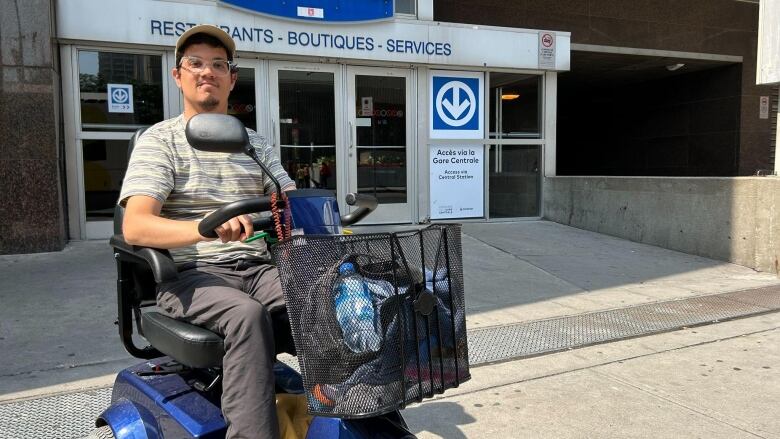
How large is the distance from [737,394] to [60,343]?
4.57m

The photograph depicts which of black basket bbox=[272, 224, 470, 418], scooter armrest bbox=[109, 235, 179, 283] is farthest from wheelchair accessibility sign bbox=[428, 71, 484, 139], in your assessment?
black basket bbox=[272, 224, 470, 418]

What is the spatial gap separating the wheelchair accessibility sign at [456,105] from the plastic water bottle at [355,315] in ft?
27.8

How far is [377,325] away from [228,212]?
54cm

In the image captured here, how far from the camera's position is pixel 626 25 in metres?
12.0

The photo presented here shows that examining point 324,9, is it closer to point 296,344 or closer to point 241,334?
point 241,334

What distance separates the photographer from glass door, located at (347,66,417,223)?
31.0ft

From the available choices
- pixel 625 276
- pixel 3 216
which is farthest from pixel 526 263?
pixel 3 216

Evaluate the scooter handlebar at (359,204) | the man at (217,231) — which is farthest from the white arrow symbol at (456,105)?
the scooter handlebar at (359,204)

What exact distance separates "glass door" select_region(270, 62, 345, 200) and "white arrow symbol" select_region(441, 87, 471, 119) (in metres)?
1.93

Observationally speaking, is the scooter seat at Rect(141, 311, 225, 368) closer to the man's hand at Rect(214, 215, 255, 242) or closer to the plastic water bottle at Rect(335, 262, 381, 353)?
the man's hand at Rect(214, 215, 255, 242)

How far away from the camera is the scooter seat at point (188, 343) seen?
6.14ft

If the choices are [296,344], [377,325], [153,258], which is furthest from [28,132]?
[377,325]

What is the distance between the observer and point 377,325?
1642 millimetres

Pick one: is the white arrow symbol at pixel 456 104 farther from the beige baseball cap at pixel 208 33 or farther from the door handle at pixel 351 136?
the beige baseball cap at pixel 208 33
